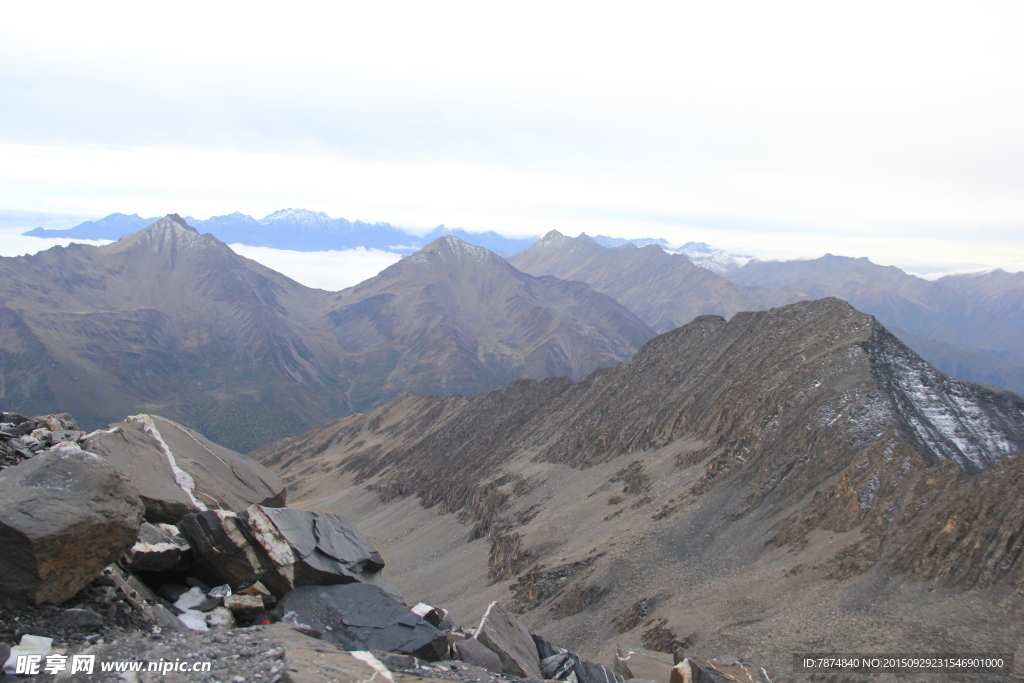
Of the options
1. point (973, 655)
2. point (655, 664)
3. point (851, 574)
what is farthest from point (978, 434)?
point (655, 664)

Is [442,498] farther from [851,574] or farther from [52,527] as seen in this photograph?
[52,527]

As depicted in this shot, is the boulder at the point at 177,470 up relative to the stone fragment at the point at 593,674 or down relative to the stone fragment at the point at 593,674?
up

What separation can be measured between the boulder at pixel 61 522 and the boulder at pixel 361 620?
457 cm

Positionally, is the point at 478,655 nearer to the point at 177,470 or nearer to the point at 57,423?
the point at 177,470

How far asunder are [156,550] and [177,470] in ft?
15.6

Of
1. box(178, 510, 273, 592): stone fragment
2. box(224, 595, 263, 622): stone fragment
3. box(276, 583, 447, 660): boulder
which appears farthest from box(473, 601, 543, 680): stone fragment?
box(178, 510, 273, 592): stone fragment

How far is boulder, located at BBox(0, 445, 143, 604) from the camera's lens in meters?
11.9

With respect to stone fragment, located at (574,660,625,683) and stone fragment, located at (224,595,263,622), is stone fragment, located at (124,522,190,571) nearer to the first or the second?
stone fragment, located at (224,595,263,622)

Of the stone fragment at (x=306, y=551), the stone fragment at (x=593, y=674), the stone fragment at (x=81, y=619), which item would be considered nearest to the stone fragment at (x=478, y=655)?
the stone fragment at (x=306, y=551)

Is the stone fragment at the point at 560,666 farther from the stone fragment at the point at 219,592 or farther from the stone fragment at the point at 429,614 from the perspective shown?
the stone fragment at the point at 219,592

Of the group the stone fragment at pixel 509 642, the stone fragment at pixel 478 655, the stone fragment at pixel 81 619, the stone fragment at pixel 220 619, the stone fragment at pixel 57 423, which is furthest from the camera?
the stone fragment at pixel 57 423

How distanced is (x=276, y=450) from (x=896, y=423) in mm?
156601

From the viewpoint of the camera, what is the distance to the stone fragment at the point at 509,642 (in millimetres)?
18016

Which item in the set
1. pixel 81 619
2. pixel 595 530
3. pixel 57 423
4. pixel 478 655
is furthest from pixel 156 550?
pixel 595 530
